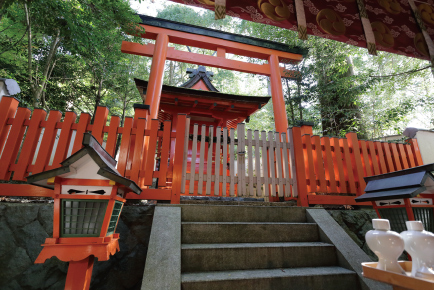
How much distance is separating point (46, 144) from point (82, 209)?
213cm

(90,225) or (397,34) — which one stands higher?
(397,34)

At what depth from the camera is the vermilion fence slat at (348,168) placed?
3.97 meters

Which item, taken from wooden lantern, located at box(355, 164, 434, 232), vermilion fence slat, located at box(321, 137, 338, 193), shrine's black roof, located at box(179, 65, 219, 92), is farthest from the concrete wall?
shrine's black roof, located at box(179, 65, 219, 92)

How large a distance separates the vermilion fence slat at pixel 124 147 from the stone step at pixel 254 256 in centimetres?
163

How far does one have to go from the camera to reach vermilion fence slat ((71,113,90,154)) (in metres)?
3.27

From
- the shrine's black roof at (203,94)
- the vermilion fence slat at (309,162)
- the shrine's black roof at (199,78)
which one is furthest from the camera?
the shrine's black roof at (199,78)

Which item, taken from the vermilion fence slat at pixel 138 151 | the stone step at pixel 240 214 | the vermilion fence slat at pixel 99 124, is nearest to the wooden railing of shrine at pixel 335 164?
the stone step at pixel 240 214

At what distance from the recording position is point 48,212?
2756mm

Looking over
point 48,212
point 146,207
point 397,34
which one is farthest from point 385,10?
point 48,212

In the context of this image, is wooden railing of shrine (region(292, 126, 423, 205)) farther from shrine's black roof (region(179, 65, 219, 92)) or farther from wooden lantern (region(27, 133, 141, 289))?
shrine's black roof (region(179, 65, 219, 92))

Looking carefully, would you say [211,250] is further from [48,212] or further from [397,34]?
[397,34]

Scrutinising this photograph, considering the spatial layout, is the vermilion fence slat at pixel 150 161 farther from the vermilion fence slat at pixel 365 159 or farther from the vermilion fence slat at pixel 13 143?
the vermilion fence slat at pixel 365 159

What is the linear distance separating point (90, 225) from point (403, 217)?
3028 mm

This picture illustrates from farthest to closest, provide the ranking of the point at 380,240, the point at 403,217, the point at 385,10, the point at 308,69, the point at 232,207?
the point at 308,69 < the point at 385,10 < the point at 232,207 < the point at 403,217 < the point at 380,240
